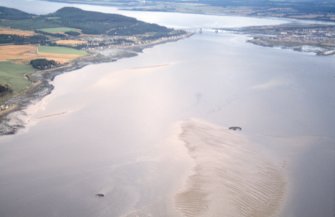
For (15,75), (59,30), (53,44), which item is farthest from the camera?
(59,30)

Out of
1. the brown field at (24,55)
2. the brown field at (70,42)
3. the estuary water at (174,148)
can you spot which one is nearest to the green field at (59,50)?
the brown field at (24,55)

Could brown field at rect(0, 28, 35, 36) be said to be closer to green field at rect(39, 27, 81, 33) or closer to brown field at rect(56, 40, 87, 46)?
green field at rect(39, 27, 81, 33)

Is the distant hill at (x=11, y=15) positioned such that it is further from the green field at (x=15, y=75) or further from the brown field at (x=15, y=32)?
the green field at (x=15, y=75)

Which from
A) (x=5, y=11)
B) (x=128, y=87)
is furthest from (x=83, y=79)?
(x=5, y=11)

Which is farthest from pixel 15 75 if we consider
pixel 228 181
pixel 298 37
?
pixel 298 37

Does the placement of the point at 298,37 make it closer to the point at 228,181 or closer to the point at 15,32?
the point at 15,32

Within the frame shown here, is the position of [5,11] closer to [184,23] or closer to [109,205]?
[184,23]
